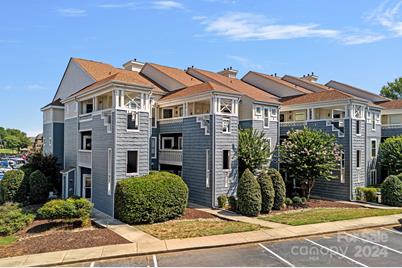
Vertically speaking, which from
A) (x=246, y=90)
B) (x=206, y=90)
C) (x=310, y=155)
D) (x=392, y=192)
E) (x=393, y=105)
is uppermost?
(x=246, y=90)

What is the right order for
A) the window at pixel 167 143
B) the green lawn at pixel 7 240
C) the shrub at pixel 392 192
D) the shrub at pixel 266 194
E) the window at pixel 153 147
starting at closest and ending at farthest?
the green lawn at pixel 7 240 → the shrub at pixel 266 194 → the shrub at pixel 392 192 → the window at pixel 153 147 → the window at pixel 167 143

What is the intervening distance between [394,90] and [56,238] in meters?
68.0

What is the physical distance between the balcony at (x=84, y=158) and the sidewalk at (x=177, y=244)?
10.2m

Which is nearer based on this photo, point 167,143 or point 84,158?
point 84,158

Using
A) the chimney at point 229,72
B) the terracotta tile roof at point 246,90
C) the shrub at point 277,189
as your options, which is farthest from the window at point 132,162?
the chimney at point 229,72

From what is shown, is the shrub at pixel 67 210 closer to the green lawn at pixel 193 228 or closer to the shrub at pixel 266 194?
the green lawn at pixel 193 228

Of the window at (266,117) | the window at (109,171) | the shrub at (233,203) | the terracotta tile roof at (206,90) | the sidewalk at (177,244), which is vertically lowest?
the sidewalk at (177,244)

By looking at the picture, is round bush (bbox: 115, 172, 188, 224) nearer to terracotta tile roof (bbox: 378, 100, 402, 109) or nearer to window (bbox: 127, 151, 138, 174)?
window (bbox: 127, 151, 138, 174)

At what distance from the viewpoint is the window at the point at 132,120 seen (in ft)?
64.0

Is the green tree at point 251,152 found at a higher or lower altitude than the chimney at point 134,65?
lower

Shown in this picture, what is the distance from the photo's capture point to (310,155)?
23.8 meters

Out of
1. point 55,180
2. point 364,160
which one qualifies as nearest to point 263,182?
point 364,160

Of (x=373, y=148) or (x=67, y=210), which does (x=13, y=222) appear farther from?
(x=373, y=148)

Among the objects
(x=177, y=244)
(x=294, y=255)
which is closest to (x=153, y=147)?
(x=177, y=244)
